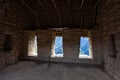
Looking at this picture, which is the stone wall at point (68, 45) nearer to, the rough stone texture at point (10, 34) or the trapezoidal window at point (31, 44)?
the trapezoidal window at point (31, 44)

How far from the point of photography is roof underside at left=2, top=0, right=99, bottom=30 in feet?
19.1

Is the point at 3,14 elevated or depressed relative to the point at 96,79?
elevated

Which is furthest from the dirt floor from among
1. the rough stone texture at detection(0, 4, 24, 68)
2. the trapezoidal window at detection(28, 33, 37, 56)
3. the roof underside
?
the roof underside

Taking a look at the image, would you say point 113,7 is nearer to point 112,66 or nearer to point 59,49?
point 112,66

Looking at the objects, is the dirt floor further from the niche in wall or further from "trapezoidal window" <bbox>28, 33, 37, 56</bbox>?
"trapezoidal window" <bbox>28, 33, 37, 56</bbox>

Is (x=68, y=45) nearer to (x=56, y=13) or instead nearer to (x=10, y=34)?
(x=56, y=13)

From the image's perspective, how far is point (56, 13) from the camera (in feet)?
21.0

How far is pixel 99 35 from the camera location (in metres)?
6.13

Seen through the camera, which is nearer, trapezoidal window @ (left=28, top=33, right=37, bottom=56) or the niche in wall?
the niche in wall

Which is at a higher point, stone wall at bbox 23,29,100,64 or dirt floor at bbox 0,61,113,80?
stone wall at bbox 23,29,100,64

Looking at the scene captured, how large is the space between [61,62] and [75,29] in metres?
2.26

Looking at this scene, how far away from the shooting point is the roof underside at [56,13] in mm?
5816

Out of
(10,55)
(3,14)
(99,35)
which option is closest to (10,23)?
(3,14)

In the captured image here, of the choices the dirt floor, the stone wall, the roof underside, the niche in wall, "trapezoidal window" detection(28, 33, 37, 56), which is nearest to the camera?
the dirt floor
